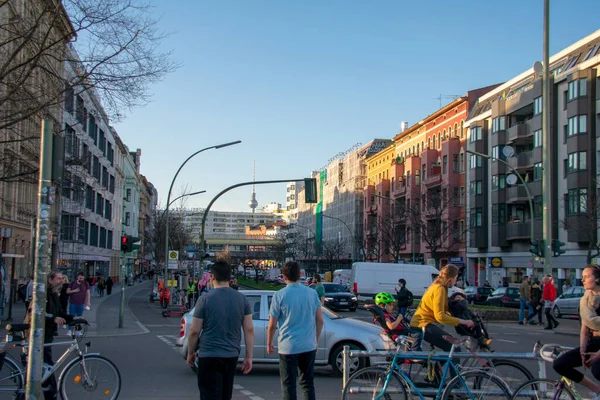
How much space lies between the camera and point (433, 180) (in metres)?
69.1

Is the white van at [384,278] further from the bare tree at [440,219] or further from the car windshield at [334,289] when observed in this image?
the bare tree at [440,219]

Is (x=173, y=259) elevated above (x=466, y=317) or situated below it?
above

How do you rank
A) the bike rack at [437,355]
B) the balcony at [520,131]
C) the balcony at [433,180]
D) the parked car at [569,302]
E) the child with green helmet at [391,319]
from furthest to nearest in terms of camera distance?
the balcony at [433,180]
the balcony at [520,131]
the parked car at [569,302]
the child with green helmet at [391,319]
the bike rack at [437,355]

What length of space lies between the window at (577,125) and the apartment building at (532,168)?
0.21 ft

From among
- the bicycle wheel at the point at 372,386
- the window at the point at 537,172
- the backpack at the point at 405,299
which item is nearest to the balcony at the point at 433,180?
the window at the point at 537,172

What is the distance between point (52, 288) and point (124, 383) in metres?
2.30

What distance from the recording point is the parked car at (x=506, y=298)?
42.0 meters

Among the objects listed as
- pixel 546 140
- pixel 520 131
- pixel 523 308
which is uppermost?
pixel 520 131

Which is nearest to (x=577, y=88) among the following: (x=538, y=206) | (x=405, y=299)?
(x=538, y=206)

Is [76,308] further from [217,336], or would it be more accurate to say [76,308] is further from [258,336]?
[217,336]

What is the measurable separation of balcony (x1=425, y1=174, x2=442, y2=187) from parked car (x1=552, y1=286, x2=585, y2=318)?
3265 centimetres

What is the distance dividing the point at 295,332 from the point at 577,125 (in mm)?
44195

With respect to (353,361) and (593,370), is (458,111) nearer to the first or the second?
(353,361)

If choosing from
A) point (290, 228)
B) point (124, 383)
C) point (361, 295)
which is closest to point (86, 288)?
point (124, 383)
